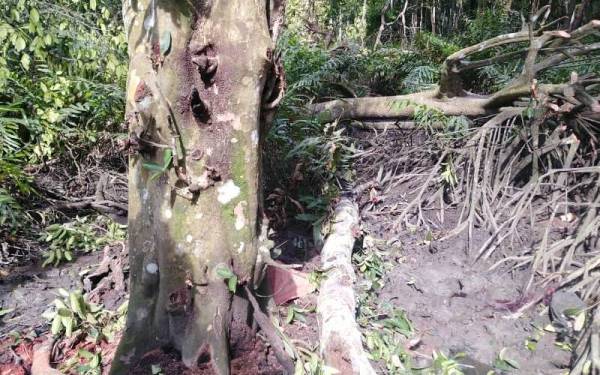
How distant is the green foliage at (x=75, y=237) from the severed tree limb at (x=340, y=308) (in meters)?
1.54

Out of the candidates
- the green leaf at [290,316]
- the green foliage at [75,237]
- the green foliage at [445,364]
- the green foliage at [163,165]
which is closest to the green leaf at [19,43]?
the green foliage at [75,237]

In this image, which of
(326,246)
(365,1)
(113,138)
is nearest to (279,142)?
(326,246)

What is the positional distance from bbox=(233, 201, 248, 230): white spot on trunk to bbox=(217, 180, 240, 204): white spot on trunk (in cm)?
5

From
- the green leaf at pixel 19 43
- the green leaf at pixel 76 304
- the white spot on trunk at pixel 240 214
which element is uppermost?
the green leaf at pixel 19 43

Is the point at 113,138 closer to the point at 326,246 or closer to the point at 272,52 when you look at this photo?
the point at 326,246

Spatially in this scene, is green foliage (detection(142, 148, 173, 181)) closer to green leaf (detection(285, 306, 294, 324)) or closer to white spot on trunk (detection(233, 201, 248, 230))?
white spot on trunk (detection(233, 201, 248, 230))

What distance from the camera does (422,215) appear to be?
12.9ft

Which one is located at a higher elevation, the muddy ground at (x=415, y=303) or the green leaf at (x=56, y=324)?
the green leaf at (x=56, y=324)

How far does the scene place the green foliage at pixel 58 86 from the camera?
341 cm

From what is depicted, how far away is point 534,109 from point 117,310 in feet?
11.2

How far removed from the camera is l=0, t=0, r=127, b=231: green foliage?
341 cm

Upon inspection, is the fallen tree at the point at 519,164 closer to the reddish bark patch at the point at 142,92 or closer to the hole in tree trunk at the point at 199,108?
the hole in tree trunk at the point at 199,108

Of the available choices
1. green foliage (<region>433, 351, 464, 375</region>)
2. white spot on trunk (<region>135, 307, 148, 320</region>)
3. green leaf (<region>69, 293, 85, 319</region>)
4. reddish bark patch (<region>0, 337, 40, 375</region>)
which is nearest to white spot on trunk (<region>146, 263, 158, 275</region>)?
white spot on trunk (<region>135, 307, 148, 320</region>)

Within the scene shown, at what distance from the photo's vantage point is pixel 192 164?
192cm
